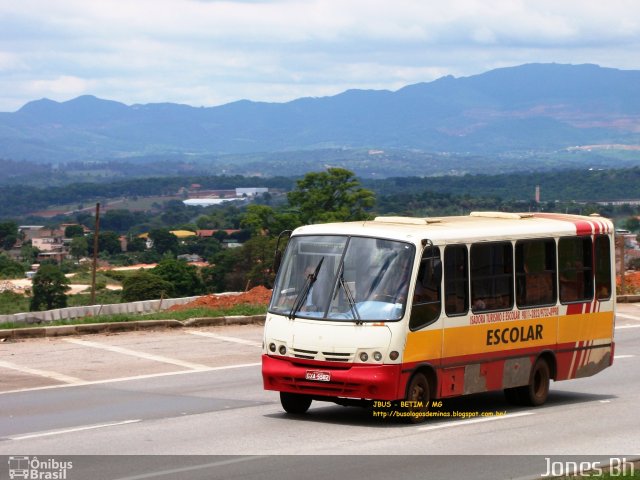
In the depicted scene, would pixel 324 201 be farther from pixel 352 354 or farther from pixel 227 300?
pixel 352 354

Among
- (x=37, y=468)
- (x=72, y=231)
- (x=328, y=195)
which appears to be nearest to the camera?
(x=37, y=468)

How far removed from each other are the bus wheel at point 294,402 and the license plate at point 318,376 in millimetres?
832

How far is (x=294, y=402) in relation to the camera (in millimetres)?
15609

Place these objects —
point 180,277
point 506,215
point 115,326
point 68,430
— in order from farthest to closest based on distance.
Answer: point 180,277
point 115,326
point 506,215
point 68,430

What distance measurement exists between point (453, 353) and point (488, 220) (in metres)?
2.31

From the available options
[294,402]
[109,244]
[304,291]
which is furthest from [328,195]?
[304,291]

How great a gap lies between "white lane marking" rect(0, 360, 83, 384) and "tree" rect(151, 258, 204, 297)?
2507 inches

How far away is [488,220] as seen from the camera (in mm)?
17000

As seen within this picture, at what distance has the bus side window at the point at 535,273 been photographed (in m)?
16.5

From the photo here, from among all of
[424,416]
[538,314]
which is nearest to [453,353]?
[424,416]

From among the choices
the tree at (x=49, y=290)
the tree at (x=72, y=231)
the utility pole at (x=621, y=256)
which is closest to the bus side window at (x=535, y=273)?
the utility pole at (x=621, y=256)

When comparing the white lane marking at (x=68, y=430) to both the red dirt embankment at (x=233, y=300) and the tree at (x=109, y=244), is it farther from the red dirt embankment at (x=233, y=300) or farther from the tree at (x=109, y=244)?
the tree at (x=109, y=244)

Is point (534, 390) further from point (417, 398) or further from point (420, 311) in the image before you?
A: point (420, 311)

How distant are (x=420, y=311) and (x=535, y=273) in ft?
8.05
